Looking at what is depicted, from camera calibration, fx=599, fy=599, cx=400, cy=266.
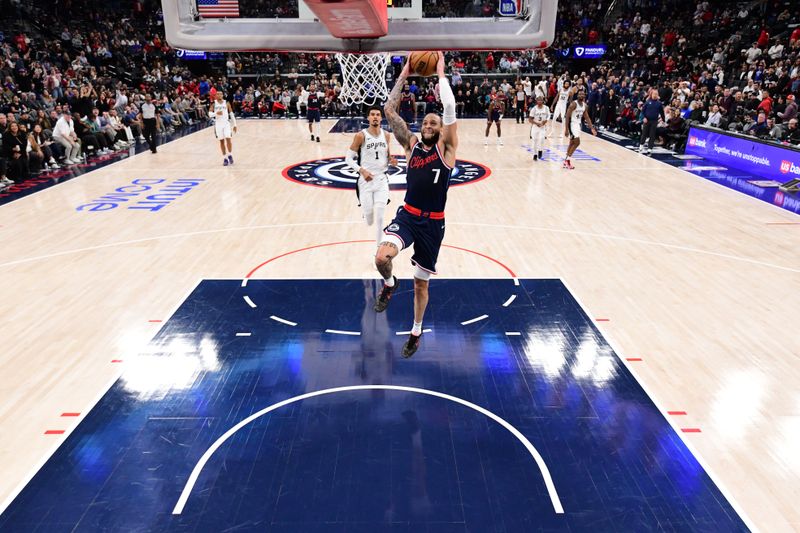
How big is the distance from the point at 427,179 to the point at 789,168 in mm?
10612

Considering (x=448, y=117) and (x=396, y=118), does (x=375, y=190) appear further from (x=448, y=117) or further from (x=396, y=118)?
(x=448, y=117)

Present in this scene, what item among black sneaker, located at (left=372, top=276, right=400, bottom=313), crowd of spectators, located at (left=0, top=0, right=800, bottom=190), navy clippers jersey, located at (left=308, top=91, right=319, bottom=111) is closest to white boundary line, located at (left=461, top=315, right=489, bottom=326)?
black sneaker, located at (left=372, top=276, right=400, bottom=313)

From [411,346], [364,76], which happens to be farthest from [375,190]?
[411,346]

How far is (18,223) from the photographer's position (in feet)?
31.4

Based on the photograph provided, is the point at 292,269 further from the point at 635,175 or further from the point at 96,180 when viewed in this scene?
the point at 635,175

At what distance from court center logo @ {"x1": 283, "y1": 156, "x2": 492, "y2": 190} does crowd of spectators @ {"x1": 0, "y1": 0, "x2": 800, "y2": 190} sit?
9.94 feet

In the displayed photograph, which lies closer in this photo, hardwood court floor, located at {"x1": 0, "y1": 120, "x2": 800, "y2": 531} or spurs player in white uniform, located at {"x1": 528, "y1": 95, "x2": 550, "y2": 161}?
hardwood court floor, located at {"x1": 0, "y1": 120, "x2": 800, "y2": 531}

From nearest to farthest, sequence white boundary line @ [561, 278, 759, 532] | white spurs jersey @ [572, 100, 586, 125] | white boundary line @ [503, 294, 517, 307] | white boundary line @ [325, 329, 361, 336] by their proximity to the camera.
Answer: white boundary line @ [561, 278, 759, 532] → white boundary line @ [325, 329, 361, 336] → white boundary line @ [503, 294, 517, 307] → white spurs jersey @ [572, 100, 586, 125]

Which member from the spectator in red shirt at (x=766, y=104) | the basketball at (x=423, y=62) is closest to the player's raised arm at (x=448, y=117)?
the basketball at (x=423, y=62)

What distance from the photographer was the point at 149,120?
50.9 feet

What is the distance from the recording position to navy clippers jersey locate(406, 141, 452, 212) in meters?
4.98

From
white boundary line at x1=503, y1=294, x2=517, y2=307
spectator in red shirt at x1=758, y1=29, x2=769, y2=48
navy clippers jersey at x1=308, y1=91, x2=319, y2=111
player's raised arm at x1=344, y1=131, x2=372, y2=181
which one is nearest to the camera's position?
white boundary line at x1=503, y1=294, x2=517, y2=307

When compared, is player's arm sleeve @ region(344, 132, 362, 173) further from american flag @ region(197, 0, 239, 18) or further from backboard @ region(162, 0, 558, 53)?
american flag @ region(197, 0, 239, 18)

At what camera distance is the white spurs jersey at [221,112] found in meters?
13.3
